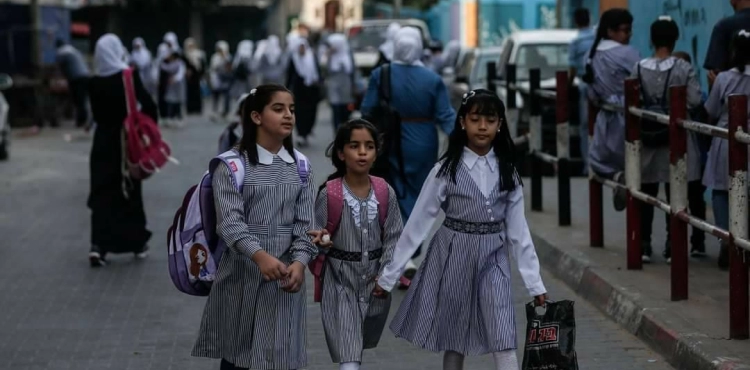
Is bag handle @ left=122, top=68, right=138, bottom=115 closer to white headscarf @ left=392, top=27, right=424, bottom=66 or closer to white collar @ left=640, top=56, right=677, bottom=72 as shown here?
white headscarf @ left=392, top=27, right=424, bottom=66

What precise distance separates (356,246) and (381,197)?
0.23 metres

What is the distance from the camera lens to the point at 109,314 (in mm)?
9219

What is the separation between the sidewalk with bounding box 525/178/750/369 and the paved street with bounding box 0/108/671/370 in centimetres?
11

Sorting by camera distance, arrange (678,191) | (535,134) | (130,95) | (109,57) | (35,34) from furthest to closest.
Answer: (35,34), (535,134), (109,57), (130,95), (678,191)

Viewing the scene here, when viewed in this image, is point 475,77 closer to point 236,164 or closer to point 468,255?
point 468,255

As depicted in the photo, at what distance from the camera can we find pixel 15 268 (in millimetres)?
11250

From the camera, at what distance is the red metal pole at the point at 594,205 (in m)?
10.3

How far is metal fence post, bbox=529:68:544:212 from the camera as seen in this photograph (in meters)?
12.3

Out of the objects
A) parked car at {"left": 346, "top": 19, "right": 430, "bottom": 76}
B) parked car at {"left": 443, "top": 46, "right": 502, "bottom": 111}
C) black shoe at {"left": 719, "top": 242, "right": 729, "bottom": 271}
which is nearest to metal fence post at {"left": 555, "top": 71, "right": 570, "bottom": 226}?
black shoe at {"left": 719, "top": 242, "right": 729, "bottom": 271}

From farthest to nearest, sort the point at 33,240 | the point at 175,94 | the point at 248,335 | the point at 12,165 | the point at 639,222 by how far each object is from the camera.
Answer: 1. the point at 175,94
2. the point at 12,165
3. the point at 33,240
4. the point at 639,222
5. the point at 248,335

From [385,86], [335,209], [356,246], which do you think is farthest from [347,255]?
[385,86]

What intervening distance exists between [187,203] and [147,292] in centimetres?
410

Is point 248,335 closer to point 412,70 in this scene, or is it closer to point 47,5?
point 412,70

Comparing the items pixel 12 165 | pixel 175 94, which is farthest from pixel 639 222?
pixel 175 94
